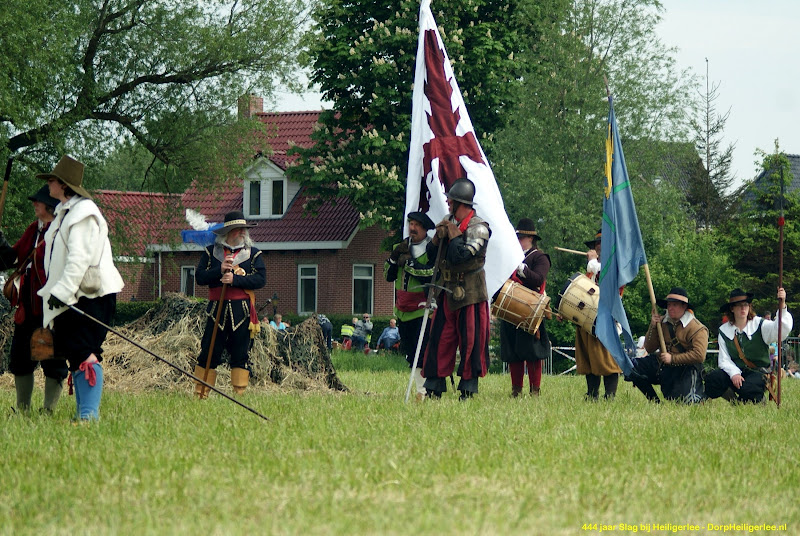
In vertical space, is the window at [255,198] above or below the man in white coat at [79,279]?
above

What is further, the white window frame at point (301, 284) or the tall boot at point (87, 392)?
the white window frame at point (301, 284)

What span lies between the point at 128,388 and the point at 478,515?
7995 mm

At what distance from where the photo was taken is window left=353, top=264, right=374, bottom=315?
138 feet

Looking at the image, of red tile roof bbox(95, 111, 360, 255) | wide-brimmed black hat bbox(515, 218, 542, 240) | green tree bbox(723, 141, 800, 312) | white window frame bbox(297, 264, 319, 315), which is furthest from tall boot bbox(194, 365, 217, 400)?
white window frame bbox(297, 264, 319, 315)

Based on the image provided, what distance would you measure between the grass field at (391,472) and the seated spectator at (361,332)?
93.9 ft

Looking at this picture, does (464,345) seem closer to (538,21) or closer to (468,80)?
(468,80)

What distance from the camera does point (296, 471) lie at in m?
6.41

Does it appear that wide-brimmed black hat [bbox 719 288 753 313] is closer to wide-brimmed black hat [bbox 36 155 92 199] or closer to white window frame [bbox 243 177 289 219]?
wide-brimmed black hat [bbox 36 155 92 199]

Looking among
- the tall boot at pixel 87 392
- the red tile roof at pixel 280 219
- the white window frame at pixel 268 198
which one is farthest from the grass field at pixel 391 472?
the white window frame at pixel 268 198

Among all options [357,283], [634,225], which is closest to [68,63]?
[634,225]

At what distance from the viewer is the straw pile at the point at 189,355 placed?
42.4 feet

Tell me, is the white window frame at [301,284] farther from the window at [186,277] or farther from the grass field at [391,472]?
the grass field at [391,472]

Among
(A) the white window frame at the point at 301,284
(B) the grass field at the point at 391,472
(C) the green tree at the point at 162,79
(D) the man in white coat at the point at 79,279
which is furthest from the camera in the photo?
(A) the white window frame at the point at 301,284

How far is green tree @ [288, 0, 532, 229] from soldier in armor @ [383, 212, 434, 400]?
16.6m
